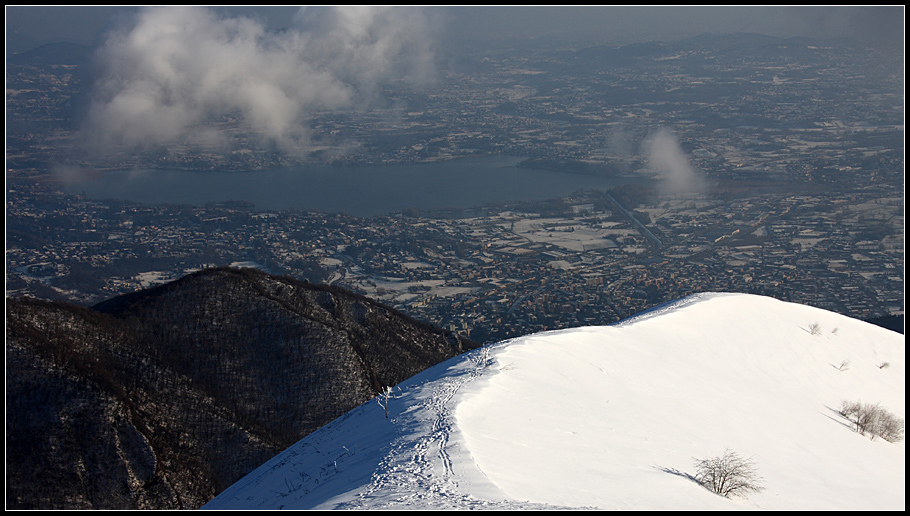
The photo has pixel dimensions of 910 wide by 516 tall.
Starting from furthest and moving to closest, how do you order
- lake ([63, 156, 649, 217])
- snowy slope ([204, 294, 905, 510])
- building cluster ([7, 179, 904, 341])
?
1. lake ([63, 156, 649, 217])
2. building cluster ([7, 179, 904, 341])
3. snowy slope ([204, 294, 905, 510])

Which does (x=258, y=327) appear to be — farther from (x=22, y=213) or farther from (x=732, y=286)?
(x=22, y=213)

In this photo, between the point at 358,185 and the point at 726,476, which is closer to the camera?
the point at 726,476

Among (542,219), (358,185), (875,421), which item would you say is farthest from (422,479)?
(358,185)

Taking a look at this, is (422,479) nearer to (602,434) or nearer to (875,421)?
(602,434)

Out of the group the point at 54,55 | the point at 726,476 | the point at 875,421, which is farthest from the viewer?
the point at 54,55

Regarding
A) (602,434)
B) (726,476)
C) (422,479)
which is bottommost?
(422,479)

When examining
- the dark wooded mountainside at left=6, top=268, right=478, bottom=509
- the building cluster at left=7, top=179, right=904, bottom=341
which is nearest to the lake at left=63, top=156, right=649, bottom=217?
the building cluster at left=7, top=179, right=904, bottom=341

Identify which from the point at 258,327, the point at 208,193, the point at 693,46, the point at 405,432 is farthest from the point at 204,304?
the point at 693,46

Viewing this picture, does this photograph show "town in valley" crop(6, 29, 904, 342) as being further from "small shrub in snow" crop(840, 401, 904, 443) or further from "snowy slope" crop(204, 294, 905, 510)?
"small shrub in snow" crop(840, 401, 904, 443)
